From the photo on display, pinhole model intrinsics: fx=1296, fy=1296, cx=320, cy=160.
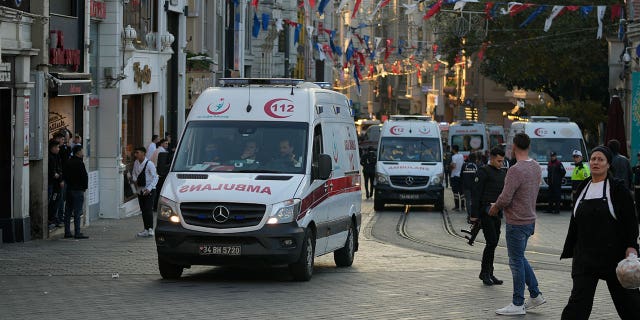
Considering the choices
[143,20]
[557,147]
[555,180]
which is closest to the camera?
[143,20]

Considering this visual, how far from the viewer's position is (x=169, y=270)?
1588cm

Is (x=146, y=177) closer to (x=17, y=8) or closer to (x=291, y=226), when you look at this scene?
(x=17, y=8)

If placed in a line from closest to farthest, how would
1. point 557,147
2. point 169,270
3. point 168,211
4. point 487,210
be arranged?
1. point 168,211
2. point 487,210
3. point 169,270
4. point 557,147

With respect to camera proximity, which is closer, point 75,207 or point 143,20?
point 75,207

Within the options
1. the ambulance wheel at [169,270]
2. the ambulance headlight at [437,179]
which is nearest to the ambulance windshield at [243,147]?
the ambulance wheel at [169,270]

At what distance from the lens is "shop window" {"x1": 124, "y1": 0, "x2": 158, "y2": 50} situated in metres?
29.9

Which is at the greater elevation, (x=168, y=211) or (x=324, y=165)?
(x=324, y=165)

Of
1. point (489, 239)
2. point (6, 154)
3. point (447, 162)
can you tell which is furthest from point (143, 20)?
point (489, 239)

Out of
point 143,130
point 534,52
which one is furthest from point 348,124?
point 534,52

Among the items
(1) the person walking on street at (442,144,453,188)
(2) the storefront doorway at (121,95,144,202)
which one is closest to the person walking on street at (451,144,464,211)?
(1) the person walking on street at (442,144,453,188)

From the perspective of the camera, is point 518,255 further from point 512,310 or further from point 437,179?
point 437,179

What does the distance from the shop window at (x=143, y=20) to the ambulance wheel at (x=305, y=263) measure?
47.7 ft

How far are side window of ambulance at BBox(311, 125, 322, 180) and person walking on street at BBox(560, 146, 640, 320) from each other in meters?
6.28

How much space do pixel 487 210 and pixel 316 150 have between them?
2.41m
